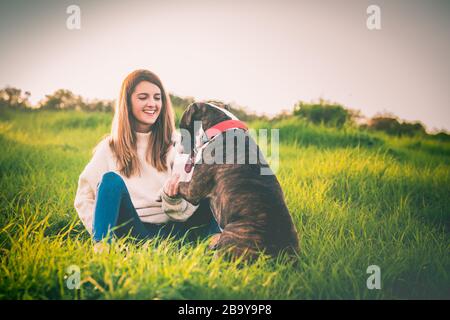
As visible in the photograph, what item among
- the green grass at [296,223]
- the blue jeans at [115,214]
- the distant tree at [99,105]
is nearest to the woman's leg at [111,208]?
the blue jeans at [115,214]

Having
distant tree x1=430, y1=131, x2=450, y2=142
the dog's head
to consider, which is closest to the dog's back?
the dog's head

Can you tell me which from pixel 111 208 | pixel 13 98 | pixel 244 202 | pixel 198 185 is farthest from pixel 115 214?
pixel 13 98

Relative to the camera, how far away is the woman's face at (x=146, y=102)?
9.63ft

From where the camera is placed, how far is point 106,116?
473cm

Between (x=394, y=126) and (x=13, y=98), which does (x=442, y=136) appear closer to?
(x=394, y=126)

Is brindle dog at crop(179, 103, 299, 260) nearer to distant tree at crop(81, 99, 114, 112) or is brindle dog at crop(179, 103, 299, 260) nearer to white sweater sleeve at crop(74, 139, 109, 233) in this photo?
white sweater sleeve at crop(74, 139, 109, 233)

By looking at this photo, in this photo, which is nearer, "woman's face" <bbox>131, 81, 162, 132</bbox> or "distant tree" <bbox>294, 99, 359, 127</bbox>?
"woman's face" <bbox>131, 81, 162, 132</bbox>

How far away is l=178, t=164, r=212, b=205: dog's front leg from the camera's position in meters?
2.52

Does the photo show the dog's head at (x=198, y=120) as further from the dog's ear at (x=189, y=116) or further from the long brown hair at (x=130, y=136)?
the long brown hair at (x=130, y=136)

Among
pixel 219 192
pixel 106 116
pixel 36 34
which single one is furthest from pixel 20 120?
pixel 219 192

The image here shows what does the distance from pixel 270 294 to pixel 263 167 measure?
753 millimetres

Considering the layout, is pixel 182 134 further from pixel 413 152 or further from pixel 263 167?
pixel 413 152

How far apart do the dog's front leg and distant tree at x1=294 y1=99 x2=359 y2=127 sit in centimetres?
181

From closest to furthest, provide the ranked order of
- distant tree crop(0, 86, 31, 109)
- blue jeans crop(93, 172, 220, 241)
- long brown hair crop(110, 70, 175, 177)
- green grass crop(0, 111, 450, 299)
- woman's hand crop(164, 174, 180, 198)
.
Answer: green grass crop(0, 111, 450, 299), blue jeans crop(93, 172, 220, 241), woman's hand crop(164, 174, 180, 198), long brown hair crop(110, 70, 175, 177), distant tree crop(0, 86, 31, 109)
